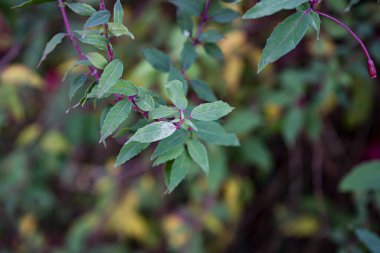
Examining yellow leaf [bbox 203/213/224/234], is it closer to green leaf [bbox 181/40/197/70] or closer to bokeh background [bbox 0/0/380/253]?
bokeh background [bbox 0/0/380/253]

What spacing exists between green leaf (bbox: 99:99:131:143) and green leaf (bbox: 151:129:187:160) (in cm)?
9

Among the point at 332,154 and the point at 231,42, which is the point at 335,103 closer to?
the point at 332,154

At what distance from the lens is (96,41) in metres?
0.68

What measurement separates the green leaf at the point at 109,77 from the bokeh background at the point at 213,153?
0.82 metres

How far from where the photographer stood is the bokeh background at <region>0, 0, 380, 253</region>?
155 cm

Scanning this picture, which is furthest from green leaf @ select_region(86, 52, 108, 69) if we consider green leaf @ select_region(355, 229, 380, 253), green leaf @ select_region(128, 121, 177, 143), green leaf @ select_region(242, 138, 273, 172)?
green leaf @ select_region(242, 138, 273, 172)

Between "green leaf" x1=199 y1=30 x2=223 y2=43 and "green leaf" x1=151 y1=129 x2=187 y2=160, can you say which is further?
"green leaf" x1=199 y1=30 x2=223 y2=43

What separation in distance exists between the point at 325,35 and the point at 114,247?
1.11 meters

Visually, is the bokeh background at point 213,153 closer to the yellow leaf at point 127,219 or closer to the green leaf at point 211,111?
the yellow leaf at point 127,219

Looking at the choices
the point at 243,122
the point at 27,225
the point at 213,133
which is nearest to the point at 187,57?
the point at 213,133

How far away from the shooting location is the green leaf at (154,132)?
Answer: 64cm

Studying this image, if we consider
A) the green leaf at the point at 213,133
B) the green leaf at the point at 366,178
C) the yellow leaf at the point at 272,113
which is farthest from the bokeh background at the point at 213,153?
the green leaf at the point at 213,133

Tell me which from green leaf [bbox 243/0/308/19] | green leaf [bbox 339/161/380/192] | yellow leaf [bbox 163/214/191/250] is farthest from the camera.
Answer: yellow leaf [bbox 163/214/191/250]

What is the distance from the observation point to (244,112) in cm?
159
